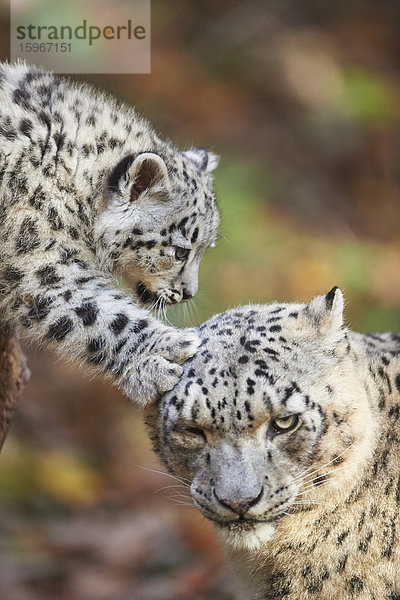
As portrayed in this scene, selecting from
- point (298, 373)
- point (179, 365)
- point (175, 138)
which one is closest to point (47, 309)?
point (179, 365)

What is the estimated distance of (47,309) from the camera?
7.28 m

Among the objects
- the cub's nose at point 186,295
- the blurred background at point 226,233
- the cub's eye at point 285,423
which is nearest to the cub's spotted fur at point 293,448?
the cub's eye at point 285,423

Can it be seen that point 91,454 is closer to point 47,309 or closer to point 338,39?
point 47,309

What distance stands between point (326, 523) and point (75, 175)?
3.84 m

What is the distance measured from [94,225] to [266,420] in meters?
3.15

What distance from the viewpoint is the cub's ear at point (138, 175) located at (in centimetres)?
802

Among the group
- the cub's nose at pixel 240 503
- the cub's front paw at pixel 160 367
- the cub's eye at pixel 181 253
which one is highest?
the cub's eye at pixel 181 253

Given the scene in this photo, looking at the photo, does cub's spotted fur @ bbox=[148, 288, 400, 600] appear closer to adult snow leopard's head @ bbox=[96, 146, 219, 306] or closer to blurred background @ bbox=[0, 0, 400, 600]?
adult snow leopard's head @ bbox=[96, 146, 219, 306]

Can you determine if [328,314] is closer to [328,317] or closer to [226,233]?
[328,317]

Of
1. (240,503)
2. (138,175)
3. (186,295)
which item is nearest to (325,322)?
(240,503)

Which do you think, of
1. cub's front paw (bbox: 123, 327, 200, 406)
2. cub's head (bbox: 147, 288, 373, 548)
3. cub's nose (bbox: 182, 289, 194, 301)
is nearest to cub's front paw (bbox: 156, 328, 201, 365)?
cub's front paw (bbox: 123, 327, 200, 406)

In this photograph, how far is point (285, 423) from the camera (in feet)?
18.2

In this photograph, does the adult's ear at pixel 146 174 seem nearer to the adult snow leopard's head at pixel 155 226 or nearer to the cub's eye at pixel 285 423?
the adult snow leopard's head at pixel 155 226

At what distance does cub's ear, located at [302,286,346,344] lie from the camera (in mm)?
5945
